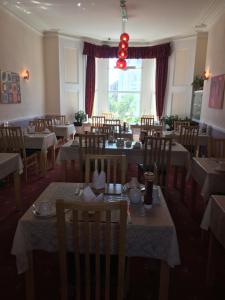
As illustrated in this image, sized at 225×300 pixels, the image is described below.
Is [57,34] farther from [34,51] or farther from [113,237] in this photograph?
[113,237]

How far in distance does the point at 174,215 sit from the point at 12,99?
13.9 feet

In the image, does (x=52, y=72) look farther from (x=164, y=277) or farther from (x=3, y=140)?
(x=164, y=277)

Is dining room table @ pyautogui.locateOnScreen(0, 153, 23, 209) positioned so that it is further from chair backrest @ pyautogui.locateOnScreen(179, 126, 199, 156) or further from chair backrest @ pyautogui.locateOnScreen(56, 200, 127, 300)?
chair backrest @ pyautogui.locateOnScreen(179, 126, 199, 156)

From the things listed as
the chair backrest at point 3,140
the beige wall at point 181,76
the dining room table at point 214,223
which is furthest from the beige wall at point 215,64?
the chair backrest at point 3,140

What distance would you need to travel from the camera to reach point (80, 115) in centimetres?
761

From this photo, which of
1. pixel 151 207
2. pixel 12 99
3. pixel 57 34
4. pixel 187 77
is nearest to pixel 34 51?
pixel 57 34

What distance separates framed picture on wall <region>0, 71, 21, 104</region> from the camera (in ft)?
16.2

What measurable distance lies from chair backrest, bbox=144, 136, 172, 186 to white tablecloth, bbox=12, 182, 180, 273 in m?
1.81

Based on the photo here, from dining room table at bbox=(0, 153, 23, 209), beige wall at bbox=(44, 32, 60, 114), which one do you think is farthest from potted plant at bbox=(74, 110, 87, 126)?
dining room table at bbox=(0, 153, 23, 209)

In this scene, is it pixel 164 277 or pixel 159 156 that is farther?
pixel 159 156

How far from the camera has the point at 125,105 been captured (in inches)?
339

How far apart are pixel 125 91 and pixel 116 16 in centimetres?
315

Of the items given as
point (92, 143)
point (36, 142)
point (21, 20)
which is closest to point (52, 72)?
point (21, 20)

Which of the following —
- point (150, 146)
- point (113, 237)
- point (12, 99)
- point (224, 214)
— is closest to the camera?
point (113, 237)
